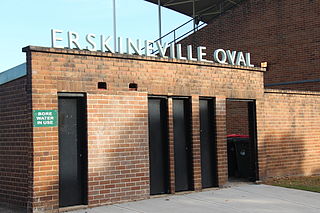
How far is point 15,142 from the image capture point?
8.88 m

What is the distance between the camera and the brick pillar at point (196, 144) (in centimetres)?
1084

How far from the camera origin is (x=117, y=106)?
945 centimetres

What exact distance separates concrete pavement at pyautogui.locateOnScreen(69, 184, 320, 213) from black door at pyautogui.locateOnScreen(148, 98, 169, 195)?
0.39 metres

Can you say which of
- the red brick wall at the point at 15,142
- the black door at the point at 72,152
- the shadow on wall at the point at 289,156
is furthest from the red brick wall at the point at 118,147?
the shadow on wall at the point at 289,156

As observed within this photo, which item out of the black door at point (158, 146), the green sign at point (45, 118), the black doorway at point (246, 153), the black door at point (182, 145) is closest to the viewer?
the green sign at point (45, 118)

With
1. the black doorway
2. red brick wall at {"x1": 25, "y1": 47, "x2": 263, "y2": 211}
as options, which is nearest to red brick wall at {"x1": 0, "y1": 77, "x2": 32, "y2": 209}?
red brick wall at {"x1": 25, "y1": 47, "x2": 263, "y2": 211}

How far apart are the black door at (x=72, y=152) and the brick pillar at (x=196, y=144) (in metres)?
3.14

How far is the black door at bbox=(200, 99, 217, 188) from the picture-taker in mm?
11305

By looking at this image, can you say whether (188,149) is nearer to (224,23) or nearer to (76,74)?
(76,74)

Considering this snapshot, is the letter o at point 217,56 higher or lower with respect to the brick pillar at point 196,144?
higher

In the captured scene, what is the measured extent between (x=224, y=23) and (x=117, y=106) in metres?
12.3

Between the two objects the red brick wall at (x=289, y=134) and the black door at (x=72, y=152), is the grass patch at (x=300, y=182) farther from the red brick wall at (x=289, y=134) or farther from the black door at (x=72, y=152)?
the black door at (x=72, y=152)

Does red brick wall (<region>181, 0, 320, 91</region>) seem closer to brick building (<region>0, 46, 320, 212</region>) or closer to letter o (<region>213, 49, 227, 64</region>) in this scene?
brick building (<region>0, 46, 320, 212</region>)

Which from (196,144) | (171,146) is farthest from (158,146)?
(196,144)
